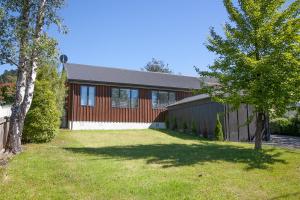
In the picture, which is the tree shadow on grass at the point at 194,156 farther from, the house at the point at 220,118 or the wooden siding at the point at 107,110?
the wooden siding at the point at 107,110

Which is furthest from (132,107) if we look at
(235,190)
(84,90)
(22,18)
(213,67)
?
(235,190)

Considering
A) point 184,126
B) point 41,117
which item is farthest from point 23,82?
point 184,126

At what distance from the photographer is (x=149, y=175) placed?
8.93m

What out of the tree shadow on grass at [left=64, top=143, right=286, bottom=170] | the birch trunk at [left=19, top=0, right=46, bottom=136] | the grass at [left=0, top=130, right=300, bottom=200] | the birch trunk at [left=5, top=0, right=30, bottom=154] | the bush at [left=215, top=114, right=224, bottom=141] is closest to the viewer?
the grass at [left=0, top=130, right=300, bottom=200]

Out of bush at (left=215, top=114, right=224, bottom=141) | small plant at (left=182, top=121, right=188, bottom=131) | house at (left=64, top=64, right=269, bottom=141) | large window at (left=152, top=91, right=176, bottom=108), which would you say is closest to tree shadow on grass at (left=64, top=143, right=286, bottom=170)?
bush at (left=215, top=114, right=224, bottom=141)

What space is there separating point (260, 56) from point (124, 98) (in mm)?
14794

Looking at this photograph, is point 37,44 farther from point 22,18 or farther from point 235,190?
point 235,190

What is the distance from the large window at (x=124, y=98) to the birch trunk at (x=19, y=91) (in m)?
13.9

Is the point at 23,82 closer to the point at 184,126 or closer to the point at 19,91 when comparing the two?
the point at 19,91

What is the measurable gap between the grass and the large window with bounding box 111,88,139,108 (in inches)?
528

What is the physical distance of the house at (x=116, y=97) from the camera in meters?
24.4

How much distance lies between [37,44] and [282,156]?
10.4 meters

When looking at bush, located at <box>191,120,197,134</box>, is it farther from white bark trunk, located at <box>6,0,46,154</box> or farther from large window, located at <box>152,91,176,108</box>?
white bark trunk, located at <box>6,0,46,154</box>

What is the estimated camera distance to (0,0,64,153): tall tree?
1141 cm
